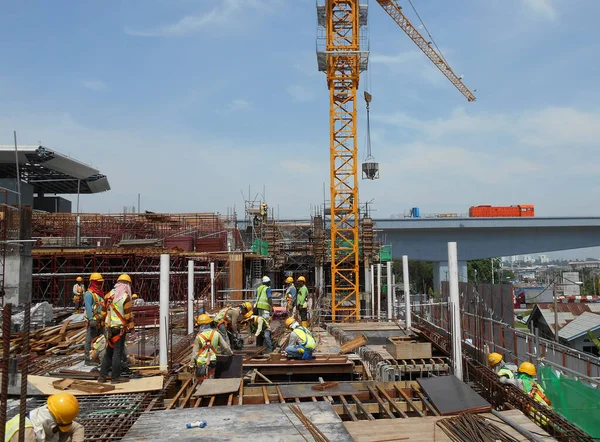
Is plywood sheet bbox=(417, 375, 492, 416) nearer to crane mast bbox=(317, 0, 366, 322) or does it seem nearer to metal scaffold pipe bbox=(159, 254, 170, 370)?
metal scaffold pipe bbox=(159, 254, 170, 370)

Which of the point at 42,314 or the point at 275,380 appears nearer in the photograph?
the point at 275,380

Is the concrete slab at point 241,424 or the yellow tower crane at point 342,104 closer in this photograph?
the concrete slab at point 241,424

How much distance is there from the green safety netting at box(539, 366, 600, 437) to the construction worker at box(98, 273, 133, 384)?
7.30 metres

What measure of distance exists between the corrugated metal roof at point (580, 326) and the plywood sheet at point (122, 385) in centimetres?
2367

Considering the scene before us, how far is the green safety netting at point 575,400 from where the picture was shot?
6.91m

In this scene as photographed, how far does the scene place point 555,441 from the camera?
539 cm

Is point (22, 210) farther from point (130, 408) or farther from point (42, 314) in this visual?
point (130, 408)

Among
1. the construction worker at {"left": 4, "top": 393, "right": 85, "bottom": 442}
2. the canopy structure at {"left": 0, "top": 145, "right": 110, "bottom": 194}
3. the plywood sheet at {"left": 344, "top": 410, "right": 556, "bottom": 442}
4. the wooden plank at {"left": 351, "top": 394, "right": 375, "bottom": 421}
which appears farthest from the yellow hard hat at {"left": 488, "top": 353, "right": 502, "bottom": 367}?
the canopy structure at {"left": 0, "top": 145, "right": 110, "bottom": 194}

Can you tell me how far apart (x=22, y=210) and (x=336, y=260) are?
18308 mm

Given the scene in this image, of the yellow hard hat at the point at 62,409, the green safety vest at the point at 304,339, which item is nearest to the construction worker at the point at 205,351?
the green safety vest at the point at 304,339

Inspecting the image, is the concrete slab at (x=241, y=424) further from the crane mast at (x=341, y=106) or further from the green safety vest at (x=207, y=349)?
the crane mast at (x=341, y=106)

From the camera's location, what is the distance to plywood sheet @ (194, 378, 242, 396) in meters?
7.36

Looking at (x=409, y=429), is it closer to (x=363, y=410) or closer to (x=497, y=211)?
(x=363, y=410)

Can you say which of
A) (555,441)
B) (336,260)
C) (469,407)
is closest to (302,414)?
(469,407)
